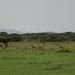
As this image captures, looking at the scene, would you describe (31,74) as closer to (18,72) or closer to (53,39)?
(18,72)

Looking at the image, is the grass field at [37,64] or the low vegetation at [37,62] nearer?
the grass field at [37,64]

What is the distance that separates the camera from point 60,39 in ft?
210

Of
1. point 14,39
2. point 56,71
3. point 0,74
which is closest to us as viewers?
point 0,74

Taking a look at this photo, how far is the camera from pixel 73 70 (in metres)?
16.5

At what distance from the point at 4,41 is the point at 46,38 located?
20.3 m

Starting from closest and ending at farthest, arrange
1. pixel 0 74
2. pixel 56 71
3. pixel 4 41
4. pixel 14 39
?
pixel 0 74 → pixel 56 71 → pixel 4 41 → pixel 14 39

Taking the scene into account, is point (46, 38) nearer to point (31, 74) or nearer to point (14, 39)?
point (14, 39)

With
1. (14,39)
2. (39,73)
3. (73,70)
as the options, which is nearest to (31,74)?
(39,73)

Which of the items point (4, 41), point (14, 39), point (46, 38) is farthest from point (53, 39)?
point (4, 41)

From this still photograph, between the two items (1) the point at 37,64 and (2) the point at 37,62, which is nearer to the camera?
(1) the point at 37,64

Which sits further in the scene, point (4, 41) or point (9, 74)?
point (4, 41)

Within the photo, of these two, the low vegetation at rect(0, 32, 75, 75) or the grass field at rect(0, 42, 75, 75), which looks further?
the low vegetation at rect(0, 32, 75, 75)

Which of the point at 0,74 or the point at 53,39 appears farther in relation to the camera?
the point at 53,39

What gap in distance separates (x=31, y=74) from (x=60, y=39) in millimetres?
49441
